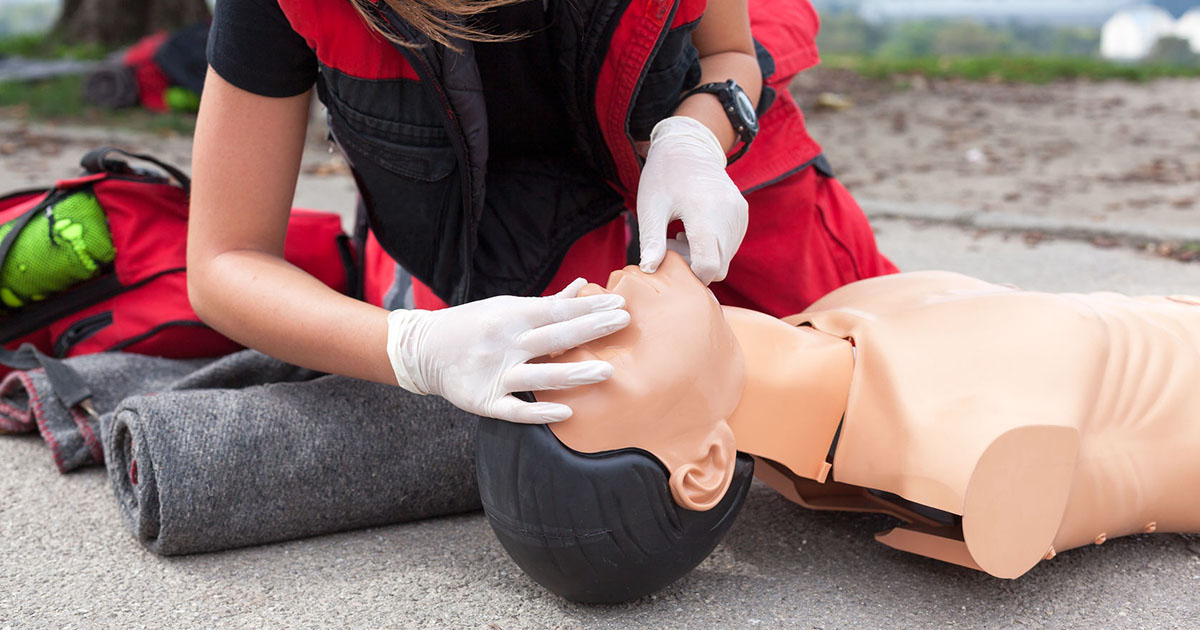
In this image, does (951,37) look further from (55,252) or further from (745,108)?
(55,252)

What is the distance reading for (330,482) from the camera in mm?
1643

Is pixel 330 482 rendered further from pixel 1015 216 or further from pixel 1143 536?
pixel 1015 216

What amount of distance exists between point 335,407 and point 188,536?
0.98 ft

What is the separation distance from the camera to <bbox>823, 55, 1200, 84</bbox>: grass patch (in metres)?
7.51

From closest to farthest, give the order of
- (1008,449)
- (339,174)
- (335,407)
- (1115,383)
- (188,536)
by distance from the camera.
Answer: (1008,449) → (1115,383) → (188,536) → (335,407) → (339,174)

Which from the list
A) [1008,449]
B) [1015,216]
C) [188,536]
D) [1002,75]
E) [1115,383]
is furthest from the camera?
[1002,75]

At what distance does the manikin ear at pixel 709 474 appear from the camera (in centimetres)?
128

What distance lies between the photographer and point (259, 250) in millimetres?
1613

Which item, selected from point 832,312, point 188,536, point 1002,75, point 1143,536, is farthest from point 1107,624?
point 1002,75

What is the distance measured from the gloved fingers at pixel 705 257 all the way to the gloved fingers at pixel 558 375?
291 millimetres

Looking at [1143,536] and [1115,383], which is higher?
[1115,383]

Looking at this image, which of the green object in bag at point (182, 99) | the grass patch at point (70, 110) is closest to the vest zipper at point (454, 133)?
the grass patch at point (70, 110)

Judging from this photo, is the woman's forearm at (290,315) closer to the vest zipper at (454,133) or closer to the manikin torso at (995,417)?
the vest zipper at (454,133)

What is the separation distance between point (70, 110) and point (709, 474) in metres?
6.25
